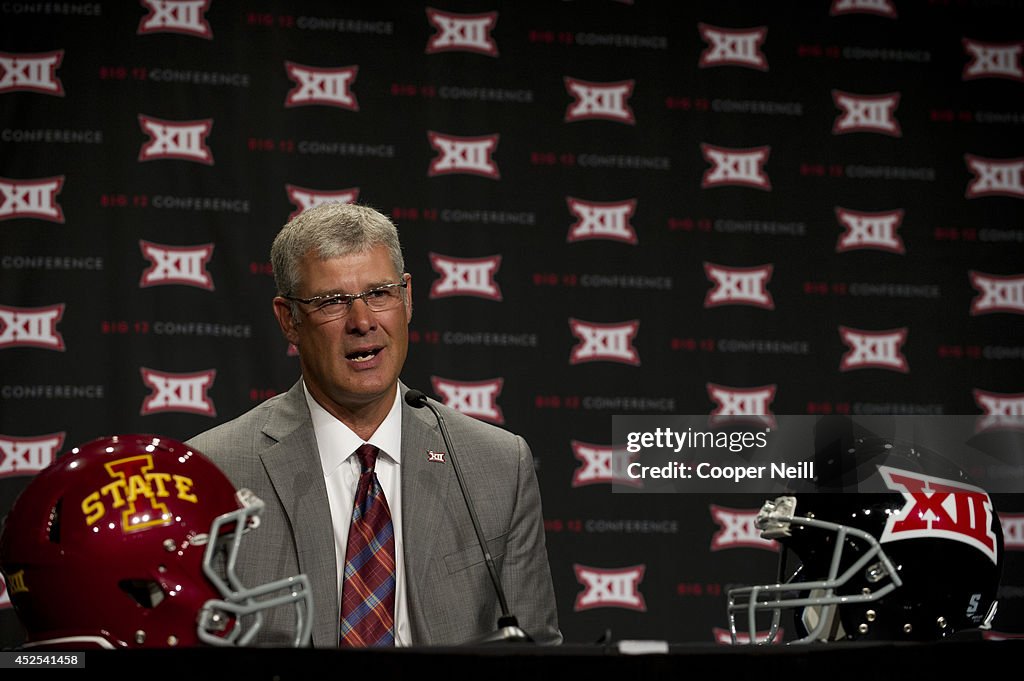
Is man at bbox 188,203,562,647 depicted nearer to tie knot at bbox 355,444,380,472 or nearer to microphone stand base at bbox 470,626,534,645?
tie knot at bbox 355,444,380,472

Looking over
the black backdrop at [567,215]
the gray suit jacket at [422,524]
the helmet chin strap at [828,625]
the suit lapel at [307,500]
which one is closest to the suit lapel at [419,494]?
the gray suit jacket at [422,524]

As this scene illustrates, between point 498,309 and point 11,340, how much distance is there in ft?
4.99

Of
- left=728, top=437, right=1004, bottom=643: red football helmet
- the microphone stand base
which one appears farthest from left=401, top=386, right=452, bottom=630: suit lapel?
left=728, top=437, right=1004, bottom=643: red football helmet

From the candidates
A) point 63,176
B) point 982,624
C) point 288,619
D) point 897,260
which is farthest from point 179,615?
point 897,260

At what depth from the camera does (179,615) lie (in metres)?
1.53

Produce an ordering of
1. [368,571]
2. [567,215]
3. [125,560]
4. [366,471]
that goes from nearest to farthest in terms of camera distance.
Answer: [125,560] → [368,571] → [366,471] → [567,215]

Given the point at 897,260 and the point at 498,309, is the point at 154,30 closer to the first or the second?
the point at 498,309

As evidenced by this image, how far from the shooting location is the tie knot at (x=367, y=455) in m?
2.19

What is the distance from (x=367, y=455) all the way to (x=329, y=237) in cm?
44

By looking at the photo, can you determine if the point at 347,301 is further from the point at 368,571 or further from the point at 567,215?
the point at 567,215

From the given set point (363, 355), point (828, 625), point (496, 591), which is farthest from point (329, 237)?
point (828, 625)

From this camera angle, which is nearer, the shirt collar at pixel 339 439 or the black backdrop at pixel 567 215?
the shirt collar at pixel 339 439

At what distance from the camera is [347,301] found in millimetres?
2158

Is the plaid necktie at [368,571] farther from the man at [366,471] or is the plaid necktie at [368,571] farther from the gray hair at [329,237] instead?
the gray hair at [329,237]
